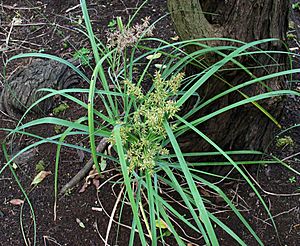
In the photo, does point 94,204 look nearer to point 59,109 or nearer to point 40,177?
point 40,177

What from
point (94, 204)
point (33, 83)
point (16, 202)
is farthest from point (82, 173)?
point (33, 83)

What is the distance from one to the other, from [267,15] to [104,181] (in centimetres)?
85

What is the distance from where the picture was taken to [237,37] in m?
1.53

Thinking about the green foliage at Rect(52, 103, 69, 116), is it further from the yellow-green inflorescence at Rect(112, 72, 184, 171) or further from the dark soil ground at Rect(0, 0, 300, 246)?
the yellow-green inflorescence at Rect(112, 72, 184, 171)

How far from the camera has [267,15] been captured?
1534 millimetres

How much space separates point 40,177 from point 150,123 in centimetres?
76

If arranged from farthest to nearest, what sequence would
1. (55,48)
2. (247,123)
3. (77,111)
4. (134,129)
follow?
(55,48), (77,111), (247,123), (134,129)

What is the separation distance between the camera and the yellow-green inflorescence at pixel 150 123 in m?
1.30

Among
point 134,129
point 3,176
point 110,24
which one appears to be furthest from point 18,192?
point 110,24

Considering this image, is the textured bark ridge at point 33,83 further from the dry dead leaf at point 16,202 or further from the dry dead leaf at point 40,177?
the dry dead leaf at point 16,202

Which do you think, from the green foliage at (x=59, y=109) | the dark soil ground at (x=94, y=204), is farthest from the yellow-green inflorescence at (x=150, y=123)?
the green foliage at (x=59, y=109)

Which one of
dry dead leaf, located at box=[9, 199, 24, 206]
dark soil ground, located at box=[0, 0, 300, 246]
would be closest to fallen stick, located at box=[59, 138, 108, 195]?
dark soil ground, located at box=[0, 0, 300, 246]

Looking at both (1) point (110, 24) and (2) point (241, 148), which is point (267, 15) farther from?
(1) point (110, 24)

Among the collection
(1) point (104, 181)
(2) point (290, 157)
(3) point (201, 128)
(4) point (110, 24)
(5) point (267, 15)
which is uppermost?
(5) point (267, 15)
